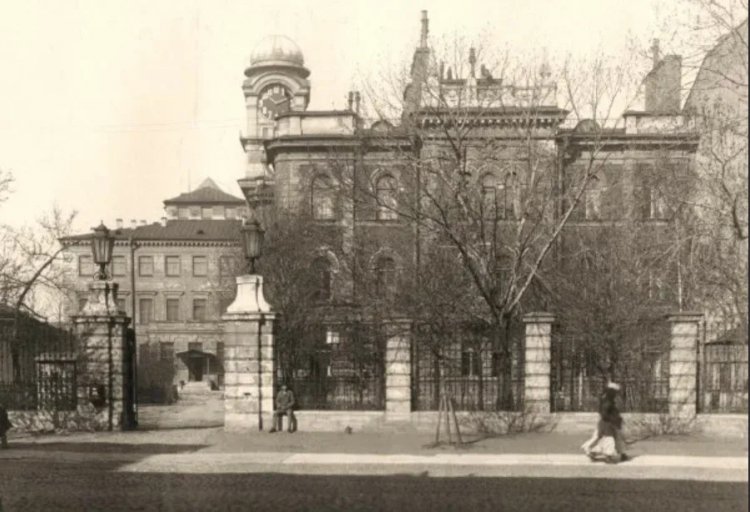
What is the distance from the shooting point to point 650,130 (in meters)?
35.9

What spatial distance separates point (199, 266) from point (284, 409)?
1964 inches

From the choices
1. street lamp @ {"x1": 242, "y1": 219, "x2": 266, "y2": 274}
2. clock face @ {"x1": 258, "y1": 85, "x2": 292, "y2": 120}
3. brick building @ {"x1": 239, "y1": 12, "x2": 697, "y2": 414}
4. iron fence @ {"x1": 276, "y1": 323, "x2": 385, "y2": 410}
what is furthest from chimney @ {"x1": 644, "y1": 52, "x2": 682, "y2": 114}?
clock face @ {"x1": 258, "y1": 85, "x2": 292, "y2": 120}

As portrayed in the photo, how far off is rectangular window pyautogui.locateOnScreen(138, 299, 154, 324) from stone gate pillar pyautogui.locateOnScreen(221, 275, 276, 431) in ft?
166

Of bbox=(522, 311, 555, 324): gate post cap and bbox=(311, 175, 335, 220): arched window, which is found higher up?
bbox=(311, 175, 335, 220): arched window

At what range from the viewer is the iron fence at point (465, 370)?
1809 cm

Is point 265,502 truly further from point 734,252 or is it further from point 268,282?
point 268,282

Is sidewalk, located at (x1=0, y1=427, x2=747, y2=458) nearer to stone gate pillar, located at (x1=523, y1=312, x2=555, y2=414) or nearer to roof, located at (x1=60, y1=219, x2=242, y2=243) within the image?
stone gate pillar, located at (x1=523, y1=312, x2=555, y2=414)

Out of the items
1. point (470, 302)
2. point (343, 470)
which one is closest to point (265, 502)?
point (343, 470)

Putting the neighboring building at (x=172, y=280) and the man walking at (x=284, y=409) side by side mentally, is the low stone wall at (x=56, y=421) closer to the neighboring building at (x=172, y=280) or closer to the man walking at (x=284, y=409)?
the man walking at (x=284, y=409)

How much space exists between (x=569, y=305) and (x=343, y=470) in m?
16.6

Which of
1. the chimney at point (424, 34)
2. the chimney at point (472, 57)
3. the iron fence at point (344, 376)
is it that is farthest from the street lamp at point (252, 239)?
the chimney at point (424, 34)

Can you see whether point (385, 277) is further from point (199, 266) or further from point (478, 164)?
point (199, 266)

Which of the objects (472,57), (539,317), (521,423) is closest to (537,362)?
(539,317)

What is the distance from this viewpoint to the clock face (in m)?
72.8
